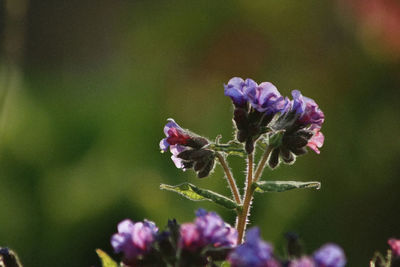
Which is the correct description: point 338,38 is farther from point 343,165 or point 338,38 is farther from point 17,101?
point 17,101

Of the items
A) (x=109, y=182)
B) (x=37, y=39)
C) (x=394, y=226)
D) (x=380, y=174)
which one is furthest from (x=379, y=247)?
(x=37, y=39)

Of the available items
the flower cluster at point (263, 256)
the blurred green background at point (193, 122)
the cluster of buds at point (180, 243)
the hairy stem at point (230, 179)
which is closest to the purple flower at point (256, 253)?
the flower cluster at point (263, 256)

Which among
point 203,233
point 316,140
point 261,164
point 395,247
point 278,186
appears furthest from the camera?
point 316,140

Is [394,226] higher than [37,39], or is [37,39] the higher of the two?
[37,39]

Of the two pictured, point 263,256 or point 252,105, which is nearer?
point 263,256

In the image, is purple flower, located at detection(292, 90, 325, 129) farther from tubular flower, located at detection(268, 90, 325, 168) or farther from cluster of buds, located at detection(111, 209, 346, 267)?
cluster of buds, located at detection(111, 209, 346, 267)

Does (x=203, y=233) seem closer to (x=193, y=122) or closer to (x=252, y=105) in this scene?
(x=252, y=105)

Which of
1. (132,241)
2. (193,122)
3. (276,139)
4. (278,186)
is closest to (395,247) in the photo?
(278,186)
